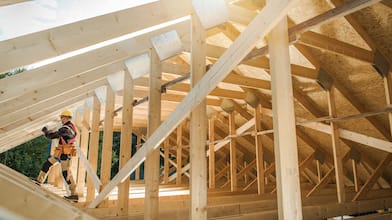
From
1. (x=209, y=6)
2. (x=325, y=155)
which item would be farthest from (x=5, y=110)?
(x=325, y=155)

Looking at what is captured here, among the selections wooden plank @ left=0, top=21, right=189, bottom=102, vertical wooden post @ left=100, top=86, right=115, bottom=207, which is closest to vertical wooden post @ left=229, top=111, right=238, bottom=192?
vertical wooden post @ left=100, top=86, right=115, bottom=207

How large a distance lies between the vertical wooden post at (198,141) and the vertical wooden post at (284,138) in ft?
2.03

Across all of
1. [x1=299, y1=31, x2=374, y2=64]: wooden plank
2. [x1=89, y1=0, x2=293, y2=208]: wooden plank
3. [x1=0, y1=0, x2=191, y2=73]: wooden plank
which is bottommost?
[x1=89, y1=0, x2=293, y2=208]: wooden plank

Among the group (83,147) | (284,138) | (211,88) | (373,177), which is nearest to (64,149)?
(83,147)

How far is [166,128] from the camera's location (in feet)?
7.33

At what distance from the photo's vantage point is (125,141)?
11.9 feet

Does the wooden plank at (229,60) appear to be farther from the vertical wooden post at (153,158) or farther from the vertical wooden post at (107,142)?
the vertical wooden post at (107,142)

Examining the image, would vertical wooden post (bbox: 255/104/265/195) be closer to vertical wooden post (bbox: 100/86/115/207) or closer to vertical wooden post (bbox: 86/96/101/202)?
vertical wooden post (bbox: 100/86/115/207)

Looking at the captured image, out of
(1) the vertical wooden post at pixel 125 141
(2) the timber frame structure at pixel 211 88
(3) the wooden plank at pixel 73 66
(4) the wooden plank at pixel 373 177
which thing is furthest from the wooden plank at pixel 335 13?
(4) the wooden plank at pixel 373 177

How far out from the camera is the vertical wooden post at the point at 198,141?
2145 mm

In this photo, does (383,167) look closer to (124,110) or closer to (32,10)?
(124,110)

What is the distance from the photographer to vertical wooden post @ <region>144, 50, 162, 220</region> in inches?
111

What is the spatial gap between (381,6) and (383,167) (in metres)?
2.94

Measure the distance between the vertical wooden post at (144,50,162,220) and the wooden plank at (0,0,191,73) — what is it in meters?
0.86
